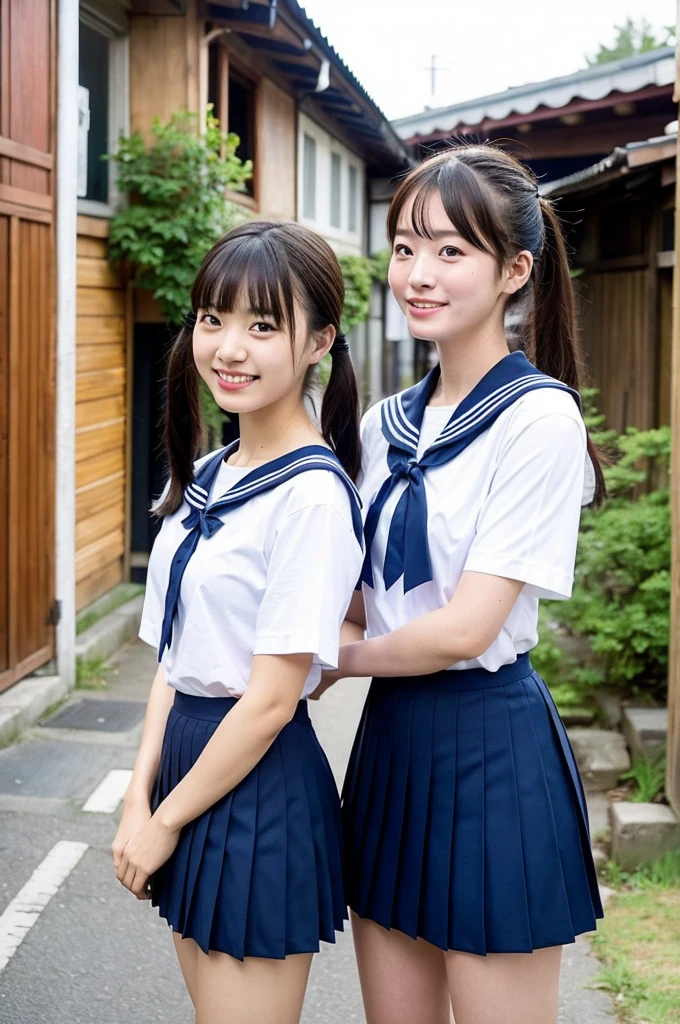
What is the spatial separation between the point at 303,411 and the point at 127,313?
784 cm

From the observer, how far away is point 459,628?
6.79 feet

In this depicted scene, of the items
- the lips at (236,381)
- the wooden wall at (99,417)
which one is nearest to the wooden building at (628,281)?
the wooden wall at (99,417)

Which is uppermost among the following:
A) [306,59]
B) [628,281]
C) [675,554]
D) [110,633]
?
[306,59]

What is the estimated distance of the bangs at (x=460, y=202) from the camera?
2174mm

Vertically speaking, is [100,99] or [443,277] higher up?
[100,99]

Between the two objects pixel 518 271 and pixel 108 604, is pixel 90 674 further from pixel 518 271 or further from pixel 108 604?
pixel 518 271

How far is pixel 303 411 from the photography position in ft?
7.50

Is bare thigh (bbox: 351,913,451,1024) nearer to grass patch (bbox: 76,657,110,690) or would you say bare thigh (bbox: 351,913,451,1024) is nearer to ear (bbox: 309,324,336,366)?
ear (bbox: 309,324,336,366)

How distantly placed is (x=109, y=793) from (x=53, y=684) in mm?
1630

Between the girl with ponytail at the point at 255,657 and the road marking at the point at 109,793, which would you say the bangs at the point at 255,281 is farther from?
the road marking at the point at 109,793

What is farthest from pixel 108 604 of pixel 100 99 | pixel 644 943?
pixel 644 943

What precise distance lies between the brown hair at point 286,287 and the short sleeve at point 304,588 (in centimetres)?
38

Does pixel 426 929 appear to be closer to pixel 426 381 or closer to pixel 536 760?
pixel 536 760

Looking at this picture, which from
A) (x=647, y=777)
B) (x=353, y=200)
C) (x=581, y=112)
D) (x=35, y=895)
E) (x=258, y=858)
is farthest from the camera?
(x=353, y=200)
